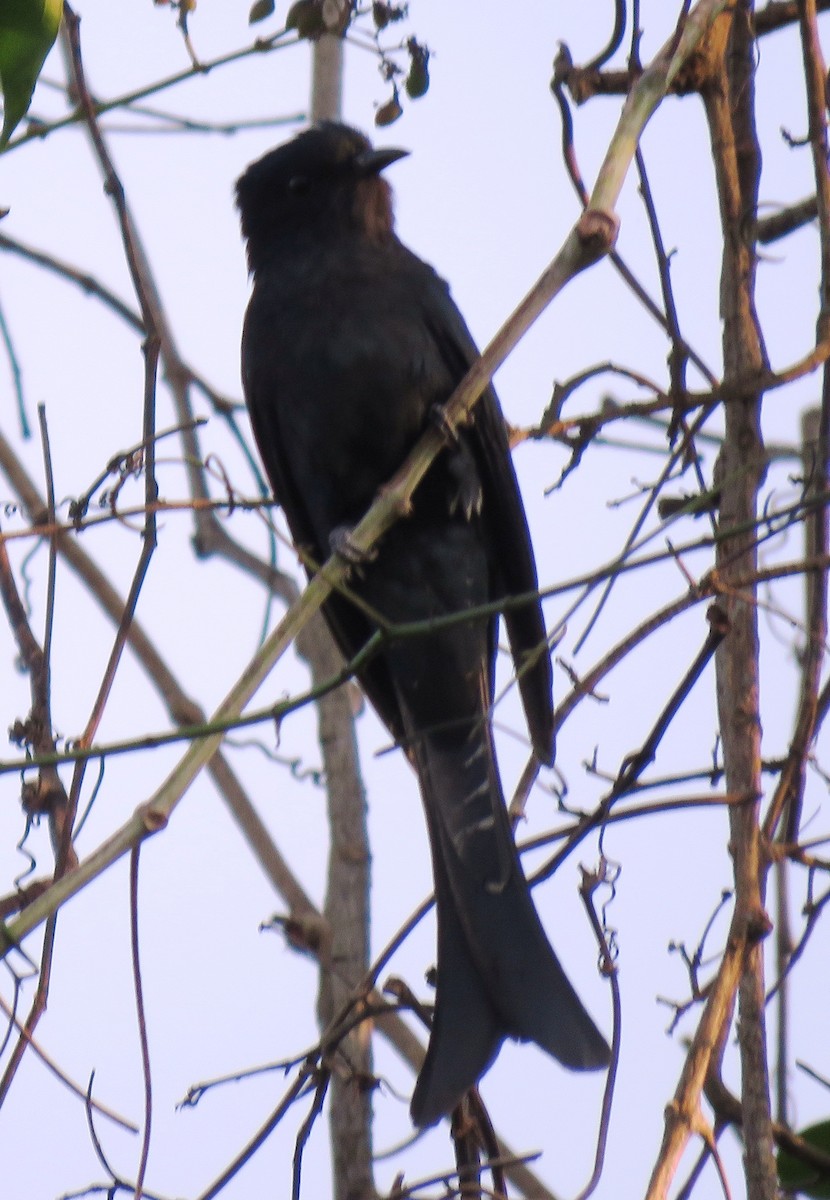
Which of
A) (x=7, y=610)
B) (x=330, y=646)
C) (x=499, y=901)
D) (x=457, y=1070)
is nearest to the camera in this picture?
(x=457, y=1070)

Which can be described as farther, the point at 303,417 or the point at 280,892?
the point at 303,417

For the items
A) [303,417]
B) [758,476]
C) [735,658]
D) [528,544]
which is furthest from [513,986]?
[303,417]

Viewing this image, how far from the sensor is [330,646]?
3885 millimetres

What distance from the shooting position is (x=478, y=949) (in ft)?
9.13

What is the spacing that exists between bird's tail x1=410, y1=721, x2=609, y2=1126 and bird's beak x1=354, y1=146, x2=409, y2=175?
4.79 feet

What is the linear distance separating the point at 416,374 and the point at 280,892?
1212mm

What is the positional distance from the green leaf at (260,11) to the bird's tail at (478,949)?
59.3 inches

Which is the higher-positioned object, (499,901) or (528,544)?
(528,544)

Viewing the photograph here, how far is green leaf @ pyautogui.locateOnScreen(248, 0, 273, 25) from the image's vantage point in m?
2.78

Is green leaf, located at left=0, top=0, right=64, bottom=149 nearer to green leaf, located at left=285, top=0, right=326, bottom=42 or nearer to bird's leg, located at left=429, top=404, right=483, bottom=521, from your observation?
green leaf, located at left=285, top=0, right=326, bottom=42

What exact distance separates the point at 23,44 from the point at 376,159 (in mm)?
1777

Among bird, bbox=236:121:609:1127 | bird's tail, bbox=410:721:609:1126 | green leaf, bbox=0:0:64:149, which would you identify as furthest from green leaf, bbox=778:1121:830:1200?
green leaf, bbox=0:0:64:149

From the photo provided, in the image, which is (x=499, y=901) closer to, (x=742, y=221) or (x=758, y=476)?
(x=758, y=476)

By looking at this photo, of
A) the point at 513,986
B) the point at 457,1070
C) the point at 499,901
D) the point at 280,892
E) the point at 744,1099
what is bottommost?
the point at 744,1099
